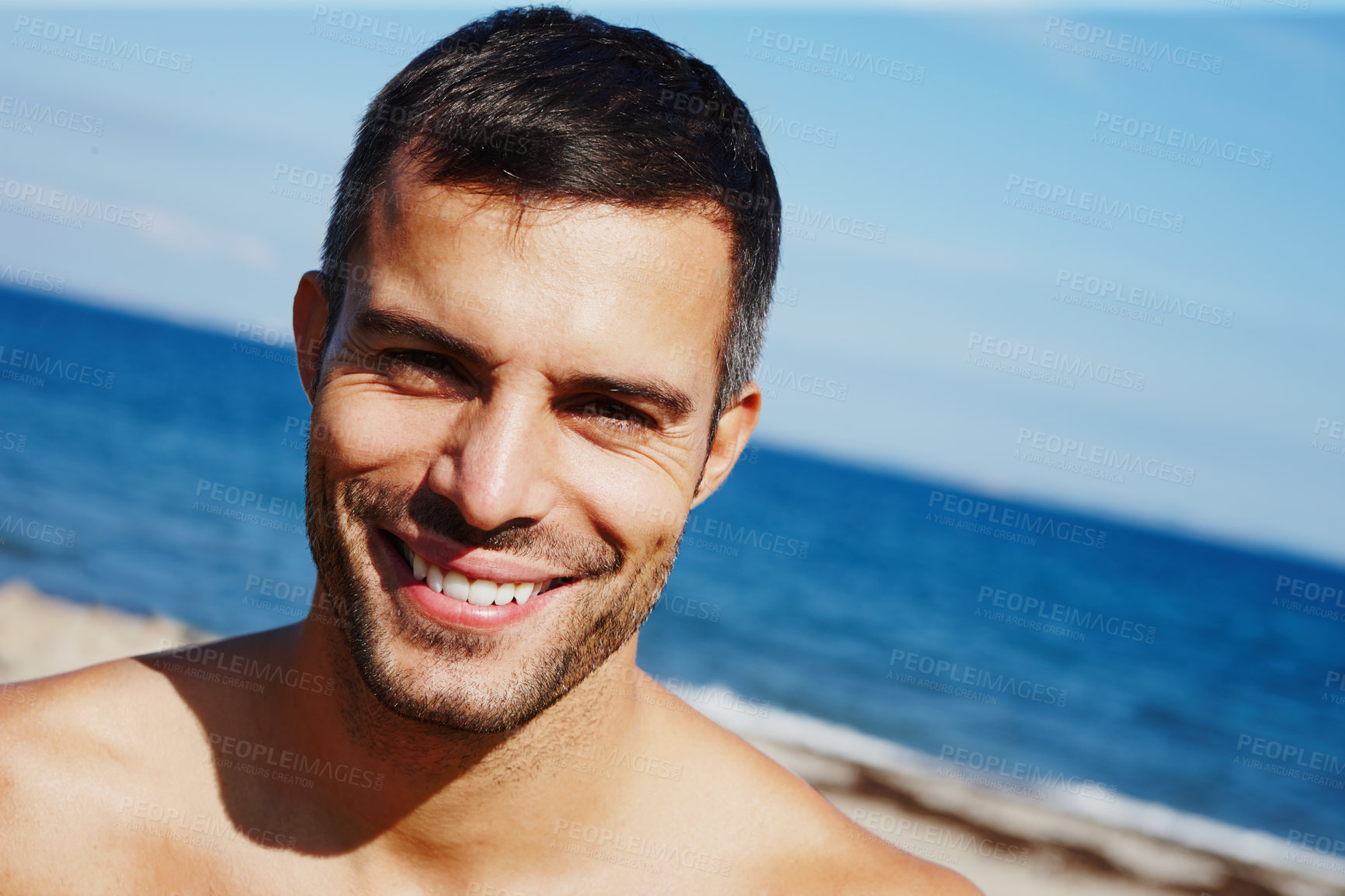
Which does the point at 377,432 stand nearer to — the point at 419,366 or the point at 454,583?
the point at 419,366

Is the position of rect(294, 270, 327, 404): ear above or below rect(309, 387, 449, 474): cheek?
above

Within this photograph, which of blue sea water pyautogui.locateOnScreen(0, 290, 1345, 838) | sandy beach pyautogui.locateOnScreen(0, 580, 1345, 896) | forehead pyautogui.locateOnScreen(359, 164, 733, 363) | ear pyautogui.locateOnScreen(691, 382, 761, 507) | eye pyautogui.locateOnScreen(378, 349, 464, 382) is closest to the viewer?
forehead pyautogui.locateOnScreen(359, 164, 733, 363)

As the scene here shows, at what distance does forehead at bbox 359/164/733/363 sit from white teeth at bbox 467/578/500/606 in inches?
23.1

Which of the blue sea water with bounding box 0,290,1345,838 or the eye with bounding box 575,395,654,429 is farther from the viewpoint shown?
the blue sea water with bounding box 0,290,1345,838

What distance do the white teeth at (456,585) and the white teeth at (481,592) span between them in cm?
1

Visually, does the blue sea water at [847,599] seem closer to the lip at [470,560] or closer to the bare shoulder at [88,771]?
the bare shoulder at [88,771]

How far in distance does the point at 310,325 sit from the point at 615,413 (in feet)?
3.24

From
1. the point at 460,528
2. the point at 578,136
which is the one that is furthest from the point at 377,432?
the point at 578,136

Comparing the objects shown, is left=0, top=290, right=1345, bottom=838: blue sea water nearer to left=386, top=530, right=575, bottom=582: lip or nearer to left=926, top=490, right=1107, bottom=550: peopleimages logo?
left=926, top=490, right=1107, bottom=550: peopleimages logo

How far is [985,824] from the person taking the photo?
35.8 feet

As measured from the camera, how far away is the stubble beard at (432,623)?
7.71 ft

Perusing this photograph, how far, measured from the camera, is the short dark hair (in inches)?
92.4

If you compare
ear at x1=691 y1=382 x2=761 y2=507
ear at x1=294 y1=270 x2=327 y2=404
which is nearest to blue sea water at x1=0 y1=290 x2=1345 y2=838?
ear at x1=294 y1=270 x2=327 y2=404

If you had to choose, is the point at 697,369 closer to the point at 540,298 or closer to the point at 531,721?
the point at 540,298
